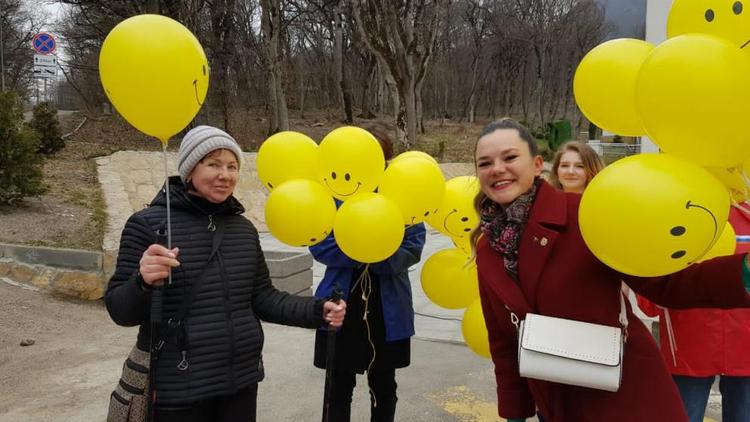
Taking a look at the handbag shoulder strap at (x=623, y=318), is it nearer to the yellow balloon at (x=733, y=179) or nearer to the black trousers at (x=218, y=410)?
the yellow balloon at (x=733, y=179)

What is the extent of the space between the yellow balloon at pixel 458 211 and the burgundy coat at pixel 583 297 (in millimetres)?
1237

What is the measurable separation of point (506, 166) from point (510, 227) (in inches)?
7.5

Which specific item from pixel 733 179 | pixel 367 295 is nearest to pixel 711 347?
pixel 733 179

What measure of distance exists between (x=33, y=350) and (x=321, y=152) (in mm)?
3494

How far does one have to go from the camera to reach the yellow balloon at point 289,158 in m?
2.89

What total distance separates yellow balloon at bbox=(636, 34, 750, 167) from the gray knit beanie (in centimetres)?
139

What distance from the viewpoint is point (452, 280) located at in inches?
120

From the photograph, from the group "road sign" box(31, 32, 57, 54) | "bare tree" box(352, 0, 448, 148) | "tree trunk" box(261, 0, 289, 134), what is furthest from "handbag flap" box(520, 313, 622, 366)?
"tree trunk" box(261, 0, 289, 134)

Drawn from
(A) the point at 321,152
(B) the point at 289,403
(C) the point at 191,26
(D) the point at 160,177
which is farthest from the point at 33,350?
(C) the point at 191,26

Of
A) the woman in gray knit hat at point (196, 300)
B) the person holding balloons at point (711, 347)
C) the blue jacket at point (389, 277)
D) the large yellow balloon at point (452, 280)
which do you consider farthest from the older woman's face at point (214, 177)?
the person holding balloons at point (711, 347)

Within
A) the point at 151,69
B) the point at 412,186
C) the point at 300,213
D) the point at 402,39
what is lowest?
the point at 300,213

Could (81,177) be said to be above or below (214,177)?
below

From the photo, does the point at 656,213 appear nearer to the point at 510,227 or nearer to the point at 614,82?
the point at 510,227

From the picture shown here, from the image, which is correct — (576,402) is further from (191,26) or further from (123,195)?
(191,26)
